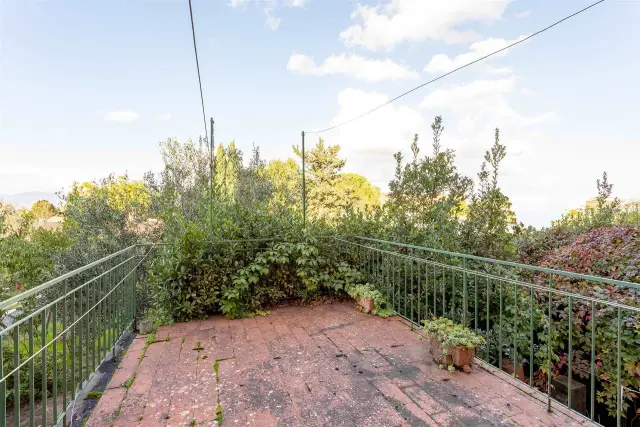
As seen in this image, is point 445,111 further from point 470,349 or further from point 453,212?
point 470,349

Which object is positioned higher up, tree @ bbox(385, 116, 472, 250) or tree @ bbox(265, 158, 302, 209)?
tree @ bbox(265, 158, 302, 209)

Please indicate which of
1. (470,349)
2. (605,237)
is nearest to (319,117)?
(605,237)

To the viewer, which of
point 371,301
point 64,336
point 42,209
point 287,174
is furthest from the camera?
point 287,174

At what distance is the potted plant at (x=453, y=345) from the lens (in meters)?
2.67

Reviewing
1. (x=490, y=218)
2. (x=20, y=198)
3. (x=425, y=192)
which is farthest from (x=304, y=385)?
(x=20, y=198)

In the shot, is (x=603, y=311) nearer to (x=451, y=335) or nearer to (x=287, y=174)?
(x=451, y=335)

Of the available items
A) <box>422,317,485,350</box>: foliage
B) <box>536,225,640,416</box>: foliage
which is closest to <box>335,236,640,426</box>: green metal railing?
<box>536,225,640,416</box>: foliage

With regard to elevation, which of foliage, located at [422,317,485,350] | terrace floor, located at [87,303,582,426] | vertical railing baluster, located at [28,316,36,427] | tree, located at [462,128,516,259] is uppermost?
tree, located at [462,128,516,259]

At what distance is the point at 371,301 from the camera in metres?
4.18

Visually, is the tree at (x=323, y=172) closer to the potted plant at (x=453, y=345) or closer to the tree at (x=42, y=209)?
the tree at (x=42, y=209)

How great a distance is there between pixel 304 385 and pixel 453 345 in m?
1.21

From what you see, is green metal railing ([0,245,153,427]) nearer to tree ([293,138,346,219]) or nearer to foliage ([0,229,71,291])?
foliage ([0,229,71,291])

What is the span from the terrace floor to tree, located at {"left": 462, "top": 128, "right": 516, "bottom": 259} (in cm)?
200

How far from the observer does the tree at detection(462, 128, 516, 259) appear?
473 centimetres
